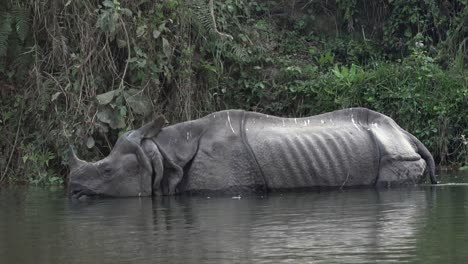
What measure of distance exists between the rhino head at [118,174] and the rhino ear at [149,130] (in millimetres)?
45

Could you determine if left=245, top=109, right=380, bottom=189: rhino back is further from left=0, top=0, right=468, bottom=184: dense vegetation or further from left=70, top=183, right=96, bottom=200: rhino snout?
left=0, top=0, right=468, bottom=184: dense vegetation

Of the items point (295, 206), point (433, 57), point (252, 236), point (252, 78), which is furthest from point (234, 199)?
point (433, 57)

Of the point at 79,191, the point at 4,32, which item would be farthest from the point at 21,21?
the point at 79,191

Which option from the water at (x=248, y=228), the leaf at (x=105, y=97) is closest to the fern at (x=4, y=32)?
the leaf at (x=105, y=97)

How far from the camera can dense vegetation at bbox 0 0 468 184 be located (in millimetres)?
16906

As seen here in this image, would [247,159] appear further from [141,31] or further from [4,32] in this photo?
[4,32]

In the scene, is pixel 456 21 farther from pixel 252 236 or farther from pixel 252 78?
pixel 252 236

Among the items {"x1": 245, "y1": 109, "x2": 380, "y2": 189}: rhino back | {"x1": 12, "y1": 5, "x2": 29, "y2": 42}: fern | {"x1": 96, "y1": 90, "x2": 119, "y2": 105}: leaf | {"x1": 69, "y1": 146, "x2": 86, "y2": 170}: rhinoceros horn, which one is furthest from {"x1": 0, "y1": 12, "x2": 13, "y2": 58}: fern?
{"x1": 245, "y1": 109, "x2": 380, "y2": 189}: rhino back

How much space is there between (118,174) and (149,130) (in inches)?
25.1

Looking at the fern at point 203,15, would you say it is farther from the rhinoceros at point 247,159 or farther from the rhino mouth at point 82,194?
the rhino mouth at point 82,194

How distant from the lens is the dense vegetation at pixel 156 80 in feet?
55.5

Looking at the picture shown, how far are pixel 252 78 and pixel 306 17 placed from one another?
8.00ft

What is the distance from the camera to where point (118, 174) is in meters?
14.1

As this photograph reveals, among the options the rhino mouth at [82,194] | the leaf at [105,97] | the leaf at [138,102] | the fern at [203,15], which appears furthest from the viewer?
the fern at [203,15]
